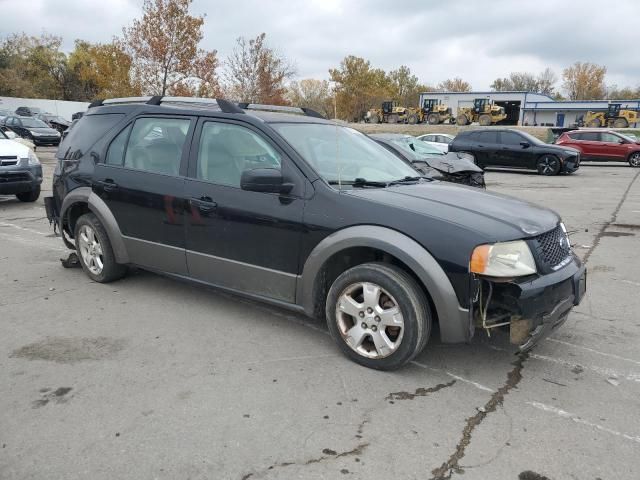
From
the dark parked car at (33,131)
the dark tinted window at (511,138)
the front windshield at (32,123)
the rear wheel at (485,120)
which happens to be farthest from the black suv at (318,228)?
the rear wheel at (485,120)

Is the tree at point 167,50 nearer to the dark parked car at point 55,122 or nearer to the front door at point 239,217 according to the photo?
the dark parked car at point 55,122

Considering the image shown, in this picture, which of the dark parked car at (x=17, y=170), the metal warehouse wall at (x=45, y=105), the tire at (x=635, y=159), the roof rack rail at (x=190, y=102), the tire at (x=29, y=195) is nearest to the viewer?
the roof rack rail at (x=190, y=102)

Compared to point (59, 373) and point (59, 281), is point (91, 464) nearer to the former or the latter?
point (59, 373)

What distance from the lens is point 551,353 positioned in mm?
3861

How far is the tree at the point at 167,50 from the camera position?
2425cm

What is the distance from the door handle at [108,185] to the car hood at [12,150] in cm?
598

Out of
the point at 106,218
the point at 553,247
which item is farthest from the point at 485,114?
the point at 553,247

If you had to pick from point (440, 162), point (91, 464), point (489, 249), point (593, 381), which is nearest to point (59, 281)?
point (91, 464)

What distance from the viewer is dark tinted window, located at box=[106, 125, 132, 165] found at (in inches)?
197

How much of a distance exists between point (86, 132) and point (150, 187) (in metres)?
1.34

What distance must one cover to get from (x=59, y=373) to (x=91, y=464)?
1115 mm

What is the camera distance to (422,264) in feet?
10.7

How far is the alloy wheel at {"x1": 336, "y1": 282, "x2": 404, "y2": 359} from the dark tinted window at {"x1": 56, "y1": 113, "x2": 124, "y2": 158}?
3.03 m

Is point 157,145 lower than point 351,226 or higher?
higher
